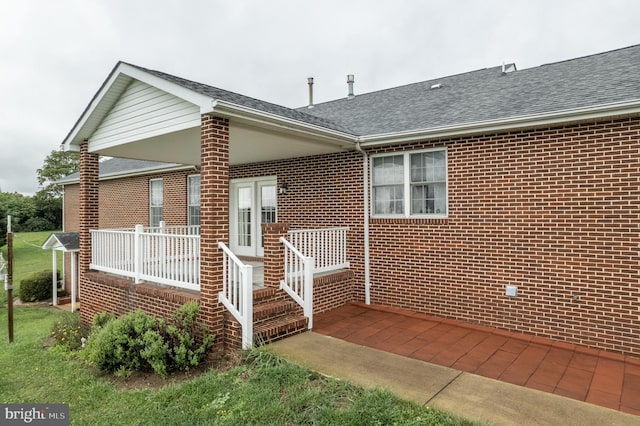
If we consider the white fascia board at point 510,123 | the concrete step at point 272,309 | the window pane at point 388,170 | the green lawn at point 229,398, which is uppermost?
the white fascia board at point 510,123

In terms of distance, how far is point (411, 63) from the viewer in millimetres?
23828

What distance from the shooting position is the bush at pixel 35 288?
14.0m

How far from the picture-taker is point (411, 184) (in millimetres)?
6863

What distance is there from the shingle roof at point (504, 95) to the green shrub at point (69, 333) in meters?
6.88

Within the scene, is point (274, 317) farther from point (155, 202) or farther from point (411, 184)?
point (155, 202)

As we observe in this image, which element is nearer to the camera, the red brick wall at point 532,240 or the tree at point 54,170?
the red brick wall at point 532,240

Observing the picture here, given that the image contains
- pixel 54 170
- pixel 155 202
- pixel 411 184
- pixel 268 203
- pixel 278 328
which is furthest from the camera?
pixel 54 170

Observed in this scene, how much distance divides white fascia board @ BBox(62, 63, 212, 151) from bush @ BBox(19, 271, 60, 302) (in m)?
9.43

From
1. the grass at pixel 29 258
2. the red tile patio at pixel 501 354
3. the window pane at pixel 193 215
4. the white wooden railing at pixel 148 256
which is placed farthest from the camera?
the grass at pixel 29 258

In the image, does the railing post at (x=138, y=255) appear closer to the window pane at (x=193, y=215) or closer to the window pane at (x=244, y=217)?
the window pane at (x=244, y=217)

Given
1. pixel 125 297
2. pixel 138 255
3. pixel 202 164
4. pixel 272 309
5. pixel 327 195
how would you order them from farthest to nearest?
pixel 327 195 → pixel 125 297 → pixel 138 255 → pixel 272 309 → pixel 202 164

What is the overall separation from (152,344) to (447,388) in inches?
150

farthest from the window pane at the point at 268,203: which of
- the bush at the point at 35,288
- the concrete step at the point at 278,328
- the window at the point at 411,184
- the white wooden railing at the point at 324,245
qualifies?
the bush at the point at 35,288

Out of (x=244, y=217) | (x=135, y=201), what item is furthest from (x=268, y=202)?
(x=135, y=201)
